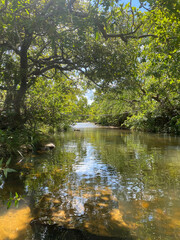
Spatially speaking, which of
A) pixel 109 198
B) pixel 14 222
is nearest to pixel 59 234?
pixel 14 222

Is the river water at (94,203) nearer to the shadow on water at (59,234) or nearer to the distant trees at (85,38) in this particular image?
the shadow on water at (59,234)

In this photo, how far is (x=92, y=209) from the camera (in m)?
3.88

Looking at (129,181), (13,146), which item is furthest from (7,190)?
(129,181)

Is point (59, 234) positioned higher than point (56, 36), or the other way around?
point (56, 36)

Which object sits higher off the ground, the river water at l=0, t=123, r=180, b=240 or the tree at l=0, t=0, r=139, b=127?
the tree at l=0, t=0, r=139, b=127

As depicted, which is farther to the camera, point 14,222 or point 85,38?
point 85,38

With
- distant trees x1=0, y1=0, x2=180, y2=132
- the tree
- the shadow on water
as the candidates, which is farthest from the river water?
the tree

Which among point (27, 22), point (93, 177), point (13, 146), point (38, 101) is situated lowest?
point (93, 177)

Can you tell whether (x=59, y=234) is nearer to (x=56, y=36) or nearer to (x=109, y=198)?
(x=109, y=198)

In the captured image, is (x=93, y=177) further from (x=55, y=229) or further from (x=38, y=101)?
(x=38, y=101)

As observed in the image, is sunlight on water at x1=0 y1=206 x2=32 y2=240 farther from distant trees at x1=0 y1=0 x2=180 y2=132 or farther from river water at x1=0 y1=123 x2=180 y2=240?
distant trees at x1=0 y1=0 x2=180 y2=132

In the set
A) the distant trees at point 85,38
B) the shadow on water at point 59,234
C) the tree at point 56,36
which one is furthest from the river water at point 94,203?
the tree at point 56,36

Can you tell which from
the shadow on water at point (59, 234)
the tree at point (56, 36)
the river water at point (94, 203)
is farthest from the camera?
the tree at point (56, 36)

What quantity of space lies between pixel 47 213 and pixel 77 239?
40.7 inches
